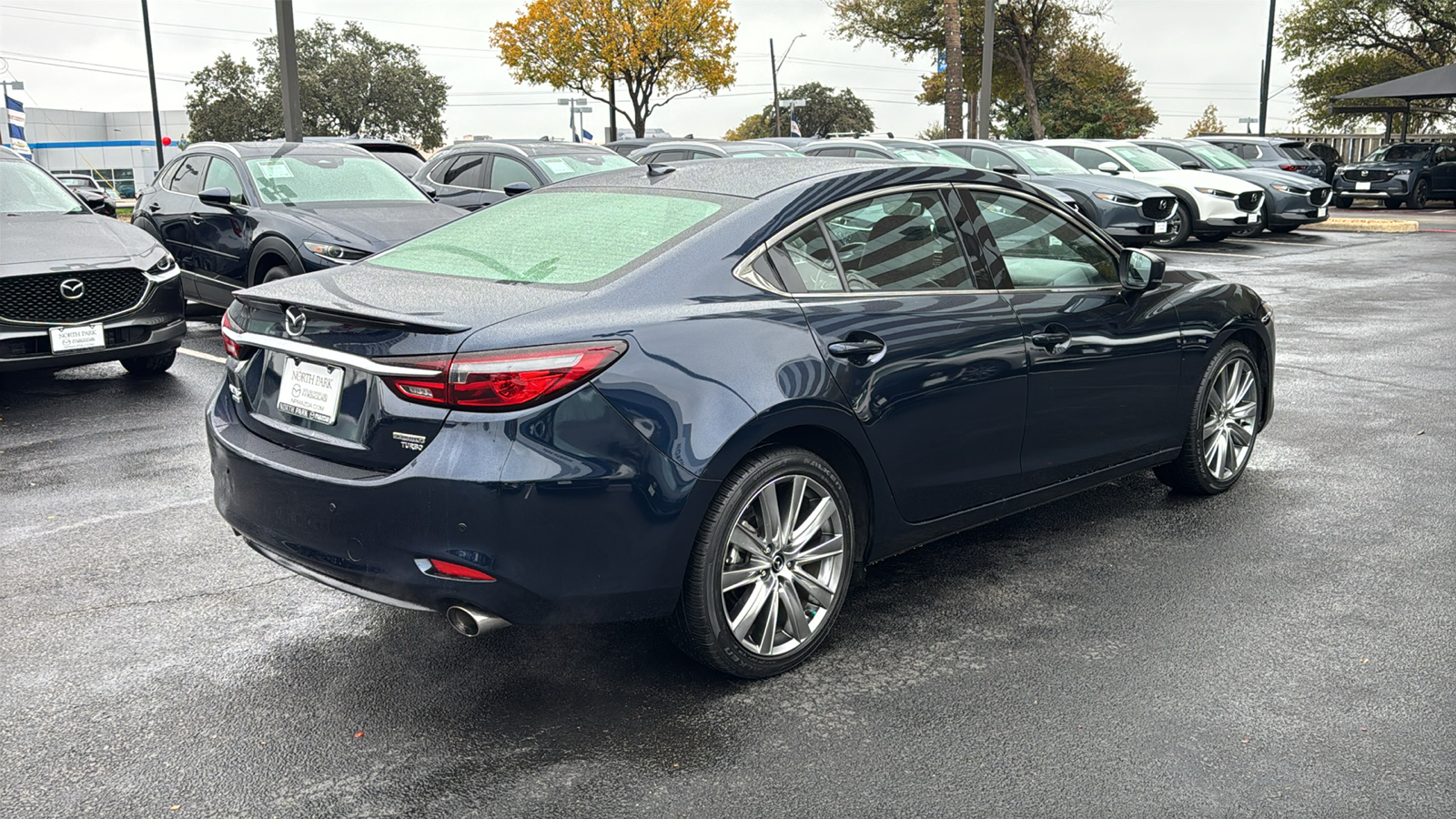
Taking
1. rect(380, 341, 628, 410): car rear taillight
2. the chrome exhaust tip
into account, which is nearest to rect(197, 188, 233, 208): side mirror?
rect(380, 341, 628, 410): car rear taillight

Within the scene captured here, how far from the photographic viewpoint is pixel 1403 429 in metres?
6.98

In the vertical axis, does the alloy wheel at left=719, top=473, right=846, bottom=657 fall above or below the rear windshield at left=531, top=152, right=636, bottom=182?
below

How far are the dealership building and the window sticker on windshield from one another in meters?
79.3

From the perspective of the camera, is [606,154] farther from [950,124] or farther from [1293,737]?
[950,124]

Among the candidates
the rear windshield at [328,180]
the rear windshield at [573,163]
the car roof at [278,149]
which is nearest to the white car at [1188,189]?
the rear windshield at [573,163]

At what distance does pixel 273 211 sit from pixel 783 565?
24.2ft

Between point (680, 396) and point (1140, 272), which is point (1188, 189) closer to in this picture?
point (1140, 272)

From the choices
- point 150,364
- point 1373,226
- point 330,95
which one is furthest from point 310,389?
point 330,95

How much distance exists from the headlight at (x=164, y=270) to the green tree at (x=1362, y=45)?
45.3m

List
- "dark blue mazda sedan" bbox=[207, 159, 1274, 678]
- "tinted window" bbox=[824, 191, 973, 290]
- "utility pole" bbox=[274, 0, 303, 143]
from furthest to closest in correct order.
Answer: "utility pole" bbox=[274, 0, 303, 143] < "tinted window" bbox=[824, 191, 973, 290] < "dark blue mazda sedan" bbox=[207, 159, 1274, 678]

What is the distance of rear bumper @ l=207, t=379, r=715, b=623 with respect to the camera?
10.4 ft

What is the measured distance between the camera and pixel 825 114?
364 feet

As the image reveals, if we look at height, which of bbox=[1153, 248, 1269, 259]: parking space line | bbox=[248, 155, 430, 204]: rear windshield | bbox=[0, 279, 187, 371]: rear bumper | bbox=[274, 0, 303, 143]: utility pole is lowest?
bbox=[1153, 248, 1269, 259]: parking space line

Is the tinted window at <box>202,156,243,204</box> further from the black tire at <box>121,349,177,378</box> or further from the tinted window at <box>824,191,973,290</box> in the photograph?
the tinted window at <box>824,191,973,290</box>
